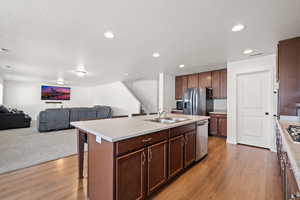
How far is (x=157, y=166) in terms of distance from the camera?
171cm

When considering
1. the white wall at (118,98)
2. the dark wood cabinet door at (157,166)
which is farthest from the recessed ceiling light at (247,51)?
the white wall at (118,98)

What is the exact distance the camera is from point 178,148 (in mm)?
2090

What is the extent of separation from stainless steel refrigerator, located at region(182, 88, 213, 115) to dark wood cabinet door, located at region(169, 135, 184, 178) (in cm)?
275

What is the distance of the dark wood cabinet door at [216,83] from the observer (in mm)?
4606

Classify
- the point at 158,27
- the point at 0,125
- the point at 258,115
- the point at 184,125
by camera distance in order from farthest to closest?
the point at 0,125
the point at 258,115
the point at 184,125
the point at 158,27

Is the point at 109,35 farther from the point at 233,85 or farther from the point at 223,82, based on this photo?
the point at 223,82

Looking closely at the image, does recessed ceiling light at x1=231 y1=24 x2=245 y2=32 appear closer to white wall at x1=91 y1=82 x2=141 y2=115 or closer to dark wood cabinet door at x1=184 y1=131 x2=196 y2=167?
dark wood cabinet door at x1=184 y1=131 x2=196 y2=167

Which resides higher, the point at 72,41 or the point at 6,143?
the point at 72,41

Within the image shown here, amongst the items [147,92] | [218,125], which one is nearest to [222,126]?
[218,125]

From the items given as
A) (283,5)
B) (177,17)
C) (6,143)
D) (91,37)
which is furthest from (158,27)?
(6,143)

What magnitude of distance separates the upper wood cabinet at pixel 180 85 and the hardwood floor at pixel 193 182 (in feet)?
10.6

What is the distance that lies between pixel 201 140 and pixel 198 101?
7.19 ft

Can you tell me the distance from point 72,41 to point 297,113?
4.22 metres

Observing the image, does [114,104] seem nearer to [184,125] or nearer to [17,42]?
[17,42]
